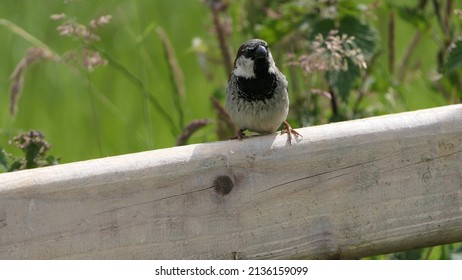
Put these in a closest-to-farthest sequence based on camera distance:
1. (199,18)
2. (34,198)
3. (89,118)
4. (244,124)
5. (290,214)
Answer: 1. (34,198)
2. (290,214)
3. (244,124)
4. (89,118)
5. (199,18)

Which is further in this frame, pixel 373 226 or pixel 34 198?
pixel 373 226

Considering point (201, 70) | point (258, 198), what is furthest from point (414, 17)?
point (258, 198)

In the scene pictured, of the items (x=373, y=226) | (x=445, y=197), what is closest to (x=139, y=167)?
(x=373, y=226)

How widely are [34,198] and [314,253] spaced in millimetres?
642

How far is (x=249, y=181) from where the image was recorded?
2248mm

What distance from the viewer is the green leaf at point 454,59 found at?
116 inches

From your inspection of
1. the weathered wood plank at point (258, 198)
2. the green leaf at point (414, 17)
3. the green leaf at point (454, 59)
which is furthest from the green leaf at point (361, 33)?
the weathered wood plank at point (258, 198)

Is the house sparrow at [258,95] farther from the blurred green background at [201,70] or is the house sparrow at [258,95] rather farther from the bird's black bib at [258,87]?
the blurred green background at [201,70]

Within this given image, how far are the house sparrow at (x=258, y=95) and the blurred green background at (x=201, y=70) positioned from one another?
0.11 meters

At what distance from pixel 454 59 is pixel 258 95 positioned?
1.95ft

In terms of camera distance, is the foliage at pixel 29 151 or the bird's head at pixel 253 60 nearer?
the foliage at pixel 29 151

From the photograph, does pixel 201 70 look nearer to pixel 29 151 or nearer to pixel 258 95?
pixel 258 95

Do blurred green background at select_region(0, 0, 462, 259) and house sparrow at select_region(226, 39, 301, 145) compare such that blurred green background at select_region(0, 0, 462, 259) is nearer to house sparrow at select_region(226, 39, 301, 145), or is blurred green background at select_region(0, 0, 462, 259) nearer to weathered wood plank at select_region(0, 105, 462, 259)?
house sparrow at select_region(226, 39, 301, 145)

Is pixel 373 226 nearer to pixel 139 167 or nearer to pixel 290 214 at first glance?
pixel 290 214
